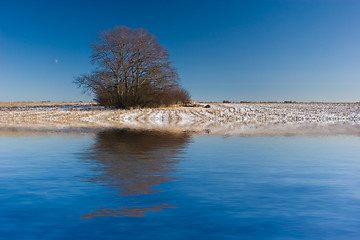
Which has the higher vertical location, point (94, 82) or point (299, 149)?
point (94, 82)

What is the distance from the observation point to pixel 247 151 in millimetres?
9727

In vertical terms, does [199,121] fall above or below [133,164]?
above

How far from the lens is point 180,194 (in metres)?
5.42

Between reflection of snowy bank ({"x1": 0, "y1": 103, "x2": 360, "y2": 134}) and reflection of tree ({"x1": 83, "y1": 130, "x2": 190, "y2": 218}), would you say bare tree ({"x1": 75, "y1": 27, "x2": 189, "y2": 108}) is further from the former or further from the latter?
reflection of tree ({"x1": 83, "y1": 130, "x2": 190, "y2": 218})

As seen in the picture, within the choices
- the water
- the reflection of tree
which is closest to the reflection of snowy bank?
the reflection of tree

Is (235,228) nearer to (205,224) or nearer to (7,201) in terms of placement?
(205,224)

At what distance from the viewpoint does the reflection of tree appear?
5.68 meters

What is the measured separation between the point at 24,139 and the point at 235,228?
408 inches

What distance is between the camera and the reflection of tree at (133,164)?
5.68 meters

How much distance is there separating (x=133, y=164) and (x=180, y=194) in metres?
2.62

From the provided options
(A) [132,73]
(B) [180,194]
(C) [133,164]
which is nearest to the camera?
(B) [180,194]

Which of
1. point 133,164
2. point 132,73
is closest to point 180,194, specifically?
point 133,164

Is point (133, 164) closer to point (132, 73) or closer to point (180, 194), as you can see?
point (180, 194)

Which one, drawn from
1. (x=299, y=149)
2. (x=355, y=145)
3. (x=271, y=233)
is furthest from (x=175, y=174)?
(x=355, y=145)
